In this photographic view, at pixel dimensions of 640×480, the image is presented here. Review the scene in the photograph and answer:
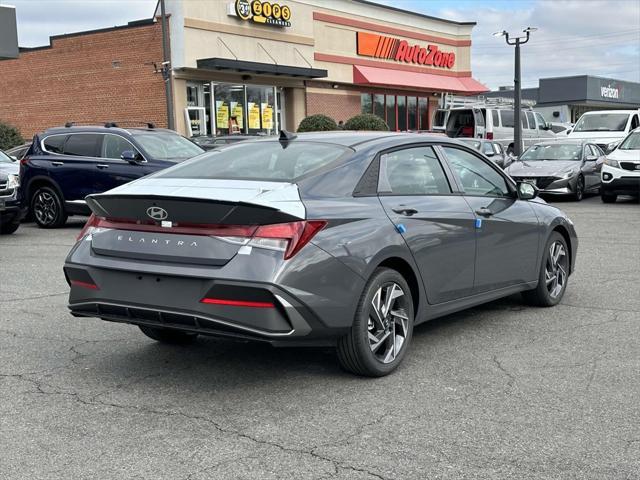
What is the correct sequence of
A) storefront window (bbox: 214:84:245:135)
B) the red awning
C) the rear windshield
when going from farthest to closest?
the red awning, storefront window (bbox: 214:84:245:135), the rear windshield

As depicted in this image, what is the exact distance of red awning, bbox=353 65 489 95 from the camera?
3569cm

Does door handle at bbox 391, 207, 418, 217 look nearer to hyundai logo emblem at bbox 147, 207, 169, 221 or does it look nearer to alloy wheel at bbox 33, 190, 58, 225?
hyundai logo emblem at bbox 147, 207, 169, 221

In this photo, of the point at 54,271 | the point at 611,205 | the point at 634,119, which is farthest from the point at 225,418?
the point at 634,119

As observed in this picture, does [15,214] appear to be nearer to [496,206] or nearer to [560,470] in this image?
[496,206]

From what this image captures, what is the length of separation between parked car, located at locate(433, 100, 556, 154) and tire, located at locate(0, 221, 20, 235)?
19.0m

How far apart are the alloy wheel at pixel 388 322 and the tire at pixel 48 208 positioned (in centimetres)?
1067

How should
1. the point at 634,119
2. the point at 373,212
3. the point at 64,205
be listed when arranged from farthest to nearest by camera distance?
the point at 634,119, the point at 64,205, the point at 373,212

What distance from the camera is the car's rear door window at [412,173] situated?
215 inches

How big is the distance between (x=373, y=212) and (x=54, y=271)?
5.61 m

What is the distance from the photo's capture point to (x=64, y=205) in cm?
1450

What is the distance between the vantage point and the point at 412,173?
573 cm

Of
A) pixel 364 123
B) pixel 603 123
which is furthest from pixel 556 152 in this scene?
pixel 364 123

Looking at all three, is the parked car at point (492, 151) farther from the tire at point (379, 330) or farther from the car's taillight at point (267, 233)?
the car's taillight at point (267, 233)

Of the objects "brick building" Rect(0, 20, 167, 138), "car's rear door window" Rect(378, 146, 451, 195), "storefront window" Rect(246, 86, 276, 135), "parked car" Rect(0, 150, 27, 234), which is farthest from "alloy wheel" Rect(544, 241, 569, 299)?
"storefront window" Rect(246, 86, 276, 135)
